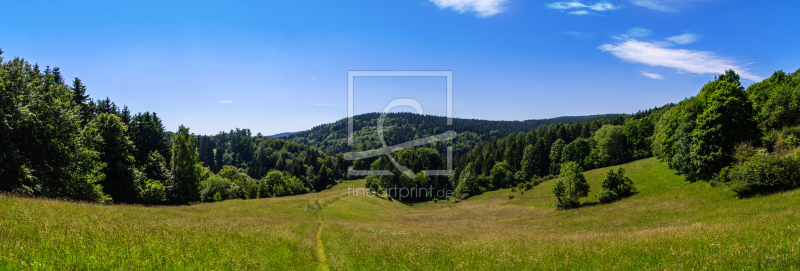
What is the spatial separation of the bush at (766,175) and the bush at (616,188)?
14.2 meters

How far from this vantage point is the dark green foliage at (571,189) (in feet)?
139

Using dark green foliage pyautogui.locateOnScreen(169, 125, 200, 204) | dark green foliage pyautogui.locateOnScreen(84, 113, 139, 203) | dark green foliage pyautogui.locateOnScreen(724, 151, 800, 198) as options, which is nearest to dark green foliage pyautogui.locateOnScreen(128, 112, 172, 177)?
dark green foliage pyautogui.locateOnScreen(169, 125, 200, 204)

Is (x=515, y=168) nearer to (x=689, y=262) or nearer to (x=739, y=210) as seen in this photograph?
(x=739, y=210)

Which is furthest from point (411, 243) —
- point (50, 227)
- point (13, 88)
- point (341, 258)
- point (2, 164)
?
point (13, 88)

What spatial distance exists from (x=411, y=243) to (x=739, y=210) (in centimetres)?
2350

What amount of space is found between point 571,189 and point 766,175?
20.0 m

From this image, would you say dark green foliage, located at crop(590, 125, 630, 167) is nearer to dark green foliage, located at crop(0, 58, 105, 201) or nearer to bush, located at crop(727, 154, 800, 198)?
bush, located at crop(727, 154, 800, 198)

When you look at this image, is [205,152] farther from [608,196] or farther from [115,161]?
[608,196]

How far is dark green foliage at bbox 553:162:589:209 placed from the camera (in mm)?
42378

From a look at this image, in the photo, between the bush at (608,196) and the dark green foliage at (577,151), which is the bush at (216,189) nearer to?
the bush at (608,196)

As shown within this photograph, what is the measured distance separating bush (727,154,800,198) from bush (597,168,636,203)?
1420cm

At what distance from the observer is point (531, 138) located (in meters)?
107

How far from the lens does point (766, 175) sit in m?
25.1

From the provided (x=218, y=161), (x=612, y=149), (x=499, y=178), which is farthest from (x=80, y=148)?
(x=218, y=161)
